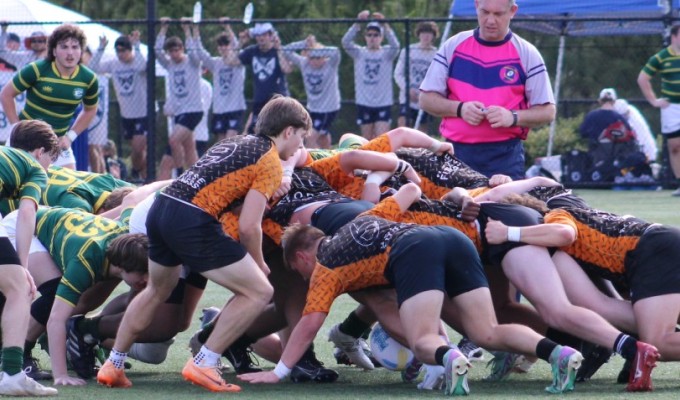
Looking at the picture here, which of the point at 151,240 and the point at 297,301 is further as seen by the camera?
the point at 297,301

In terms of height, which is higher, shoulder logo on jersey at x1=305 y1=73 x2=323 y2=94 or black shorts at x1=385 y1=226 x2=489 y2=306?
black shorts at x1=385 y1=226 x2=489 y2=306

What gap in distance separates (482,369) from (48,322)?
207 cm

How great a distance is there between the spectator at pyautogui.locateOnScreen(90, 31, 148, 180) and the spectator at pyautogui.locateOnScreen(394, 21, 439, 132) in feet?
9.31

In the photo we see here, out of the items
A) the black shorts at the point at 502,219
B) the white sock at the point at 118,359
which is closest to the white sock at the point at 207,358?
the white sock at the point at 118,359

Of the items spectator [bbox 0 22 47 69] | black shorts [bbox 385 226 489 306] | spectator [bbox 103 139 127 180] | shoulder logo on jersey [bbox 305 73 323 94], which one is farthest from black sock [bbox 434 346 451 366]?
spectator [bbox 103 139 127 180]

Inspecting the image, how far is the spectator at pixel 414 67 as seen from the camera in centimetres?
1362

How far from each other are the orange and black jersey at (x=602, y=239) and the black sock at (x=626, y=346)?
50 centimetres

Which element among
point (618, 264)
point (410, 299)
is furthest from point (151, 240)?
point (618, 264)

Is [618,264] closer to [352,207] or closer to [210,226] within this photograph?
[352,207]

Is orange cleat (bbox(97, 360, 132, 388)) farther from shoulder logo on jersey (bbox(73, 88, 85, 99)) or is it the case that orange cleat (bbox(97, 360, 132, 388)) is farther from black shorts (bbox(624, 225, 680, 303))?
shoulder logo on jersey (bbox(73, 88, 85, 99))

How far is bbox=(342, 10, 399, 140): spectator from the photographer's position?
1375 cm

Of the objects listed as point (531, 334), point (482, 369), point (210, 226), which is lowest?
point (482, 369)

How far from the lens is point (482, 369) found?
6062 mm

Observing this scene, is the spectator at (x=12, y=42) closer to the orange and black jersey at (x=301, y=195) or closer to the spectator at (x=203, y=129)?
the spectator at (x=203, y=129)
